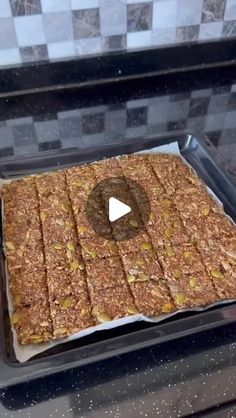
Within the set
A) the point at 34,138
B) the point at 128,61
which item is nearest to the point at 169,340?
the point at 34,138

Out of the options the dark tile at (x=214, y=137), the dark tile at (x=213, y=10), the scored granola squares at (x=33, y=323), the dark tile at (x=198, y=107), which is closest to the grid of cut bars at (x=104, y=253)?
the scored granola squares at (x=33, y=323)

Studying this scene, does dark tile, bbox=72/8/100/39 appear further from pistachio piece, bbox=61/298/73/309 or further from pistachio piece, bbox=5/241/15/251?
pistachio piece, bbox=61/298/73/309

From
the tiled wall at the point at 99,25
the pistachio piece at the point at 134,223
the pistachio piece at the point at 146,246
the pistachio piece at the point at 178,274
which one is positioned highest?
the tiled wall at the point at 99,25

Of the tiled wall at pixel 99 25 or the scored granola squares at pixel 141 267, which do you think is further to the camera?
the tiled wall at pixel 99 25

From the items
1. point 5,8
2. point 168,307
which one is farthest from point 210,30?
point 168,307

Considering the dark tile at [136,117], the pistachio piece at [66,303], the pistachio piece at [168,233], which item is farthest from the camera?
the dark tile at [136,117]

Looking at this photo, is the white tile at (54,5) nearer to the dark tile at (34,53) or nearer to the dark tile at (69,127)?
the dark tile at (34,53)

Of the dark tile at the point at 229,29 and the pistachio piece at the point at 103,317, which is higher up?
the dark tile at the point at 229,29

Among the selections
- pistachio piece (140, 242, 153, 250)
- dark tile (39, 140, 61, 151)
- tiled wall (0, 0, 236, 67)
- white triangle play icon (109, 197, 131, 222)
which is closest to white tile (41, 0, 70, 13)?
tiled wall (0, 0, 236, 67)
